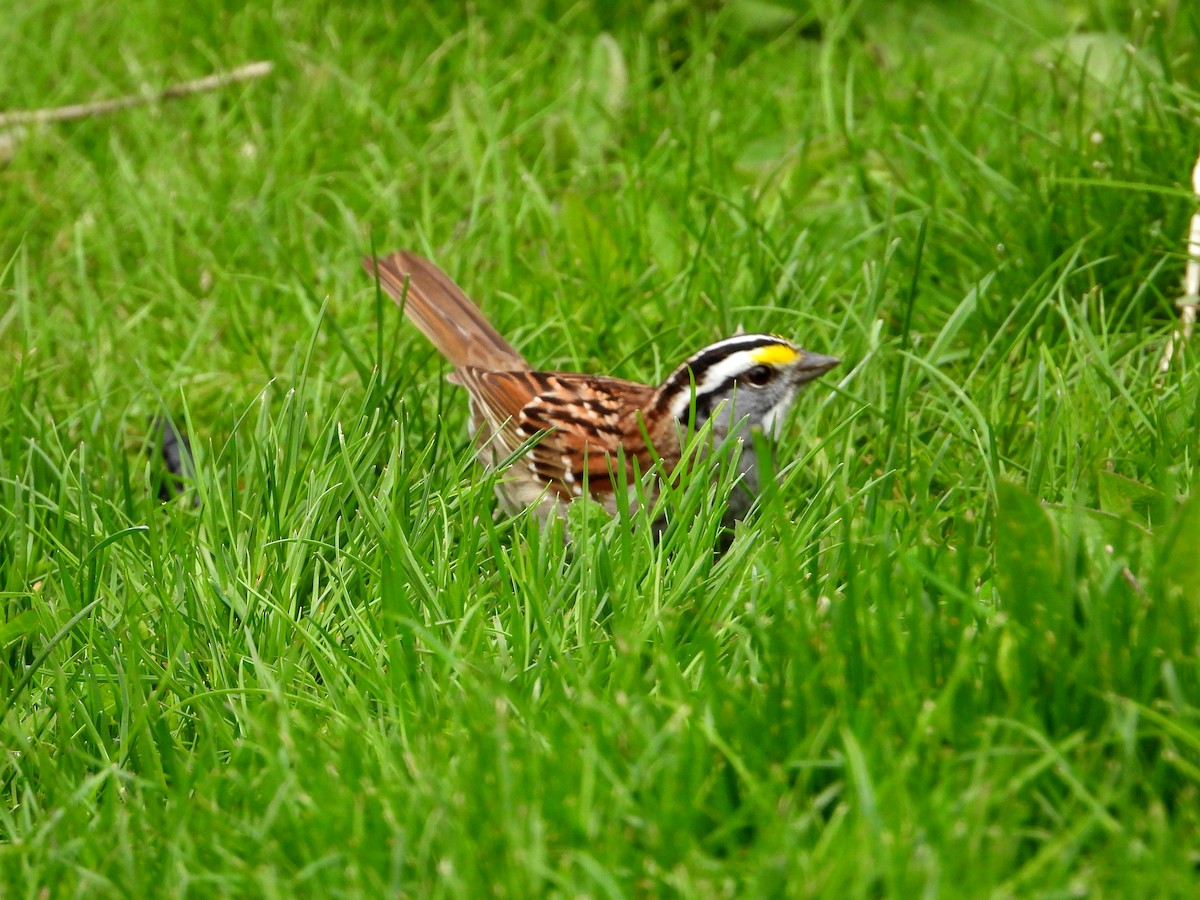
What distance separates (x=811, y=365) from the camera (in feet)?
14.4

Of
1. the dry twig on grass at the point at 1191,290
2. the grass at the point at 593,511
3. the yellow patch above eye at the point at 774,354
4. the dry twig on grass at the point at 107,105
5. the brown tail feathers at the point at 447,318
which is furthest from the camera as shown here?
the dry twig on grass at the point at 107,105

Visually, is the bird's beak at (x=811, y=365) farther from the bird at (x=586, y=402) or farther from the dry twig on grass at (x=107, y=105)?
the dry twig on grass at (x=107, y=105)

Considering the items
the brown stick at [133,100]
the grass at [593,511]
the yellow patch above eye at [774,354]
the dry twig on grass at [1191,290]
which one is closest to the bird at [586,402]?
the yellow patch above eye at [774,354]

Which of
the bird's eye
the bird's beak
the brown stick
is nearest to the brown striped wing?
the bird's eye

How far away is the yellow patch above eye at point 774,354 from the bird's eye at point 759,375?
1.0 inches

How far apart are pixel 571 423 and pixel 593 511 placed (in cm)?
81

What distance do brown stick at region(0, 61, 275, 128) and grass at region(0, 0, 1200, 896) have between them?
0.08m

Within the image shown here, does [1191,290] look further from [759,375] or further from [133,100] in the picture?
[133,100]

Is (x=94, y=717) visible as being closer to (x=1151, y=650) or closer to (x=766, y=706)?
(x=766, y=706)

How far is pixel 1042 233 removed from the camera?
4.93 metres

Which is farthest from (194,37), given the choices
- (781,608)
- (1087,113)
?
(781,608)

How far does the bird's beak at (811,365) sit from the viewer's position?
4.37m

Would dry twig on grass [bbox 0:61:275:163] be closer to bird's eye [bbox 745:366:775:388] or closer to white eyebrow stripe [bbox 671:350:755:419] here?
white eyebrow stripe [bbox 671:350:755:419]

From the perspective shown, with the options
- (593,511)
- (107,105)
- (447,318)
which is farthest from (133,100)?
(593,511)
